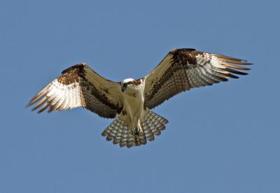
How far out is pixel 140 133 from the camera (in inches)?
810

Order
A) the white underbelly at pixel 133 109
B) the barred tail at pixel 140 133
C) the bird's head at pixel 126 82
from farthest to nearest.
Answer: the barred tail at pixel 140 133 → the white underbelly at pixel 133 109 → the bird's head at pixel 126 82

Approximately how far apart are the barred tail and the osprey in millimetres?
140

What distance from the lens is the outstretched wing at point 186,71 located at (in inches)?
772

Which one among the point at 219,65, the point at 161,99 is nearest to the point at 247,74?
the point at 219,65

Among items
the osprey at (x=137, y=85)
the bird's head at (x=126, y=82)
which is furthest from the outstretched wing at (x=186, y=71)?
the bird's head at (x=126, y=82)

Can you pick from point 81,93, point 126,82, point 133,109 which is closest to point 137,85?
point 126,82

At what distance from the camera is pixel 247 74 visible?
1917cm

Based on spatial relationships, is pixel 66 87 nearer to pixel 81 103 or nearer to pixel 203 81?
pixel 81 103

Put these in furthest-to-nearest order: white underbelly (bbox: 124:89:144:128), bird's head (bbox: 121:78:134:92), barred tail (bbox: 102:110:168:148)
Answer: barred tail (bbox: 102:110:168:148) → white underbelly (bbox: 124:89:144:128) → bird's head (bbox: 121:78:134:92)

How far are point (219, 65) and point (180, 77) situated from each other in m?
0.89

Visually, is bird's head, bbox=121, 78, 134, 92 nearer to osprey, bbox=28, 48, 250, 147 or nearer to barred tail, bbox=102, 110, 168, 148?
osprey, bbox=28, 48, 250, 147

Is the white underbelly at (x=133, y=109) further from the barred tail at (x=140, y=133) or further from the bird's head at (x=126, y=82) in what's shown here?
the bird's head at (x=126, y=82)

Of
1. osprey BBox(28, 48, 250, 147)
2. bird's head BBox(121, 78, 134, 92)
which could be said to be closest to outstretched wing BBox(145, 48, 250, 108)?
osprey BBox(28, 48, 250, 147)

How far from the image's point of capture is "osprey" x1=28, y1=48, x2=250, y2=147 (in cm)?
1950
